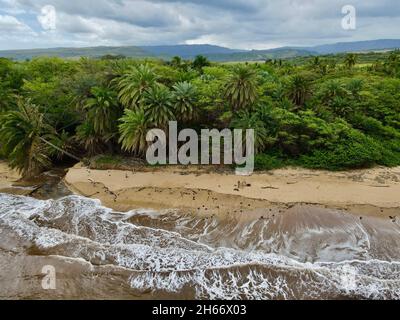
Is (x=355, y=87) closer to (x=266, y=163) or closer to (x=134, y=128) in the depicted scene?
(x=266, y=163)

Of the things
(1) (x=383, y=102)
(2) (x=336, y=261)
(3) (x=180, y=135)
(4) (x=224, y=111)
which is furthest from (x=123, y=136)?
(1) (x=383, y=102)

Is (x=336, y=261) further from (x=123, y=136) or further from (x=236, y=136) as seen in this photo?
(x=123, y=136)

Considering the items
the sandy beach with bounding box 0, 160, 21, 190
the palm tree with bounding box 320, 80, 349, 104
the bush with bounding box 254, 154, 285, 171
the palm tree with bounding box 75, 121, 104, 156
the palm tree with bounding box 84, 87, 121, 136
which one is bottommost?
the sandy beach with bounding box 0, 160, 21, 190

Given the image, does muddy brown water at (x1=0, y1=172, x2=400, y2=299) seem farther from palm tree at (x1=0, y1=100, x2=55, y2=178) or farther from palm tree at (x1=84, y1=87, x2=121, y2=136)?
palm tree at (x1=84, y1=87, x2=121, y2=136)

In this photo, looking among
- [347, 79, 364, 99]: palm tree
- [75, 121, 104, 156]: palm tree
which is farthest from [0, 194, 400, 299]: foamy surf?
[347, 79, 364, 99]: palm tree

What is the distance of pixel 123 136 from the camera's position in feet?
80.0

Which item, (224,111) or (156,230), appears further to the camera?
(224,111)

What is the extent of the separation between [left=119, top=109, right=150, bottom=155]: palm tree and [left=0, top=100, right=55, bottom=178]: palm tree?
20.5 ft

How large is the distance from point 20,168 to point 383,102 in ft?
95.1

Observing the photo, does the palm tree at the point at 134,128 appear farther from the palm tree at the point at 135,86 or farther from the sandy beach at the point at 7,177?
the sandy beach at the point at 7,177

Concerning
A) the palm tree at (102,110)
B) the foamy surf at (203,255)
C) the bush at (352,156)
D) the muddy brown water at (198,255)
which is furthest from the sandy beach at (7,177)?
the bush at (352,156)

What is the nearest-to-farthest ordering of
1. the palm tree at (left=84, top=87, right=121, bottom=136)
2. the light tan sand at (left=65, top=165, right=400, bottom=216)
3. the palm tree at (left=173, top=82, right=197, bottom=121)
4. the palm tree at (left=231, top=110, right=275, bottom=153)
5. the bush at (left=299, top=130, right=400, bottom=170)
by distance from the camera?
the light tan sand at (left=65, top=165, right=400, bottom=216)
the bush at (left=299, top=130, right=400, bottom=170)
the palm tree at (left=231, top=110, right=275, bottom=153)
the palm tree at (left=173, top=82, right=197, bottom=121)
the palm tree at (left=84, top=87, right=121, bottom=136)

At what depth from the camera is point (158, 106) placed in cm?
2425

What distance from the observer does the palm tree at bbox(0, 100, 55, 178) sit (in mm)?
24594
